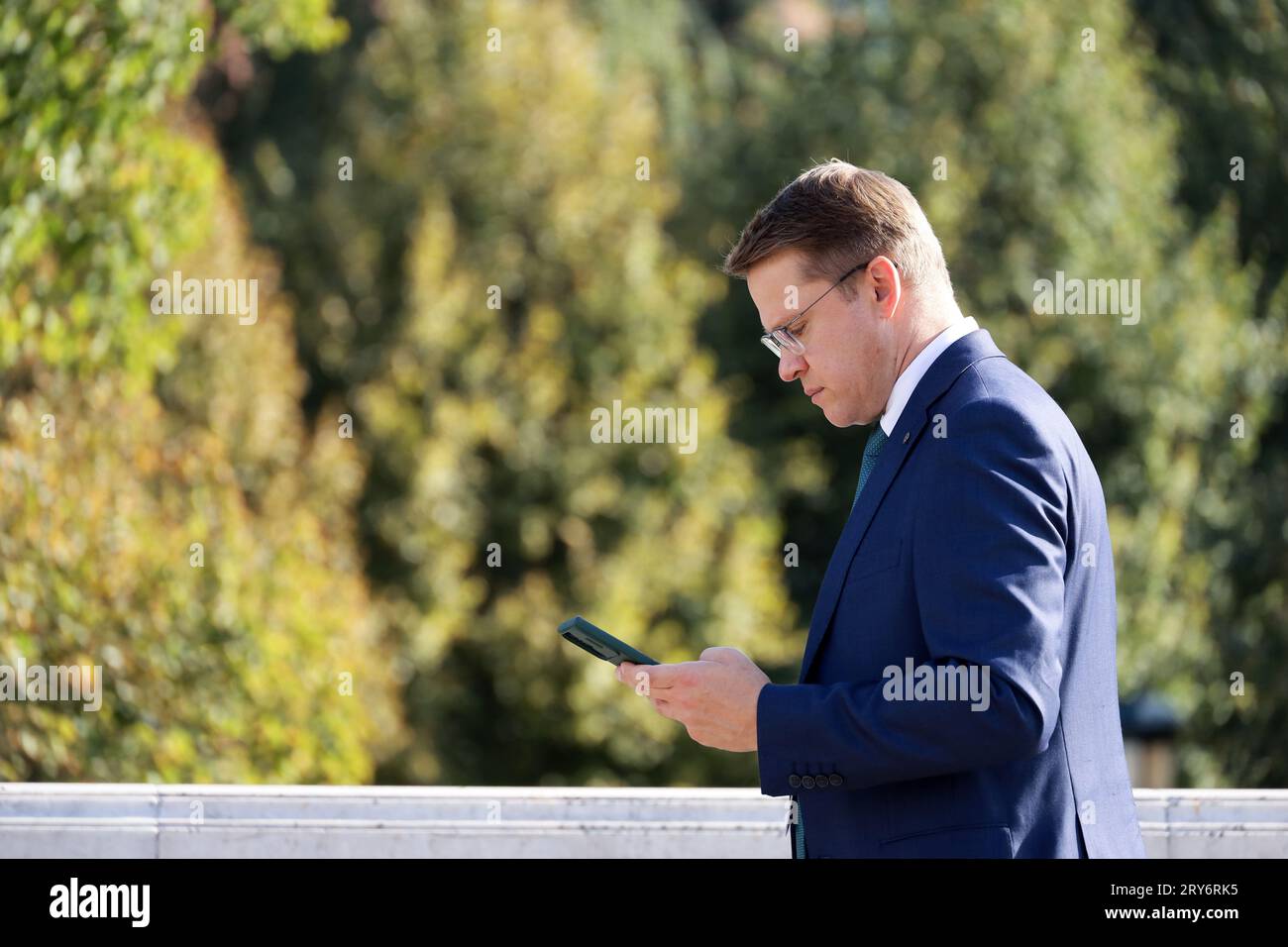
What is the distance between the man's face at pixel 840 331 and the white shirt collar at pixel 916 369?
24mm

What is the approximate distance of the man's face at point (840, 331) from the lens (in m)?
2.19

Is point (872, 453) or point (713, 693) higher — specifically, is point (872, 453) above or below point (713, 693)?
above

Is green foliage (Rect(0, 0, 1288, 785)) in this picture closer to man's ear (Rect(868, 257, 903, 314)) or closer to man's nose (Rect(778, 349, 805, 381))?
man's nose (Rect(778, 349, 805, 381))

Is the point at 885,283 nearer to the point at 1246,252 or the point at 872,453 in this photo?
the point at 872,453

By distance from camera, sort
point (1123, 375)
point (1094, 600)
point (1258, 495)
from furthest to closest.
Answer: point (1123, 375) → point (1258, 495) → point (1094, 600)

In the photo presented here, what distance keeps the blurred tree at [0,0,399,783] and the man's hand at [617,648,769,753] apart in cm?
330

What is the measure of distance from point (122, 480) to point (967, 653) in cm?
485

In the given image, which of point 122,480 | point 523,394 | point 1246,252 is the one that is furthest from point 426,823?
point 1246,252

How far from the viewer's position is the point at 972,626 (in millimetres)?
1894

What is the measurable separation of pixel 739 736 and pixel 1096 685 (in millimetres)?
504

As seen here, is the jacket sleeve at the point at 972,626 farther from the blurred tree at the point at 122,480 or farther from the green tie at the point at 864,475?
the blurred tree at the point at 122,480

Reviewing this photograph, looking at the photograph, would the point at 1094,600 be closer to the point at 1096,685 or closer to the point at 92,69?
the point at 1096,685
